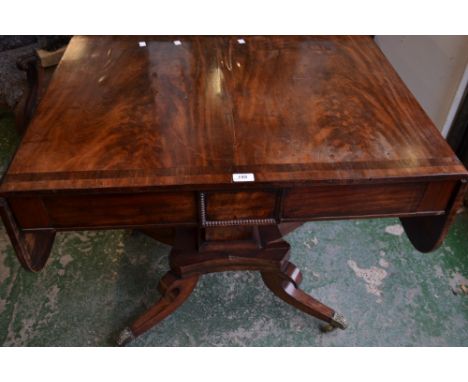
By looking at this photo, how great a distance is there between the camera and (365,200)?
37.6 inches

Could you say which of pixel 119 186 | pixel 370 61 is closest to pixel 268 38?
pixel 370 61

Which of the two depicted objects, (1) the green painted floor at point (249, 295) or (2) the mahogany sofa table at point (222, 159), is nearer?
(2) the mahogany sofa table at point (222, 159)

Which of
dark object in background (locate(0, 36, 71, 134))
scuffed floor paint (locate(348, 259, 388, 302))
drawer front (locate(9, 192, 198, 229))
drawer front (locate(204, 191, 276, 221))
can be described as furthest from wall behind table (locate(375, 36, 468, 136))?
A: dark object in background (locate(0, 36, 71, 134))

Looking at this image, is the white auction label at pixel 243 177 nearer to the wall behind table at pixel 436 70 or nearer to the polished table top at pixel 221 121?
the polished table top at pixel 221 121

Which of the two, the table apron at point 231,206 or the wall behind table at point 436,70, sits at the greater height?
the table apron at point 231,206

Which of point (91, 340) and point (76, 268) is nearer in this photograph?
point (91, 340)

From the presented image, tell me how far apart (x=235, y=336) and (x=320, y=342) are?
26cm

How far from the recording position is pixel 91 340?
135cm

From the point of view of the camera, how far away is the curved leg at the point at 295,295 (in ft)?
4.24

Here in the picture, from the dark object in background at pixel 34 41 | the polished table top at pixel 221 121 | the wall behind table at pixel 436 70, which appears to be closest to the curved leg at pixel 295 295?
the polished table top at pixel 221 121

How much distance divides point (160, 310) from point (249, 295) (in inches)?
12.3

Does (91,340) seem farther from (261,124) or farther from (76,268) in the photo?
(261,124)

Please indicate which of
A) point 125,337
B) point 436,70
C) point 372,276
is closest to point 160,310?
point 125,337

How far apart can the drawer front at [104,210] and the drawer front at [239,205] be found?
37 millimetres
